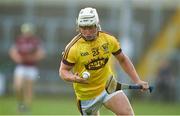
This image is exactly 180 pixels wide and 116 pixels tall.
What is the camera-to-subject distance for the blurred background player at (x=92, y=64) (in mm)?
11352

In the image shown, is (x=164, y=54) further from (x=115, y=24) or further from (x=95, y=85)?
(x=95, y=85)

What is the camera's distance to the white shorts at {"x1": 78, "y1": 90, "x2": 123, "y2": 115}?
462 inches

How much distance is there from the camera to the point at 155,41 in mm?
26484

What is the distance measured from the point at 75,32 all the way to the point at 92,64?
14.7 meters

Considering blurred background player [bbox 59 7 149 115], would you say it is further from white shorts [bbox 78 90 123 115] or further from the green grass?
the green grass

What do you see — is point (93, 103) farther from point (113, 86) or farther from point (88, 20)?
point (88, 20)

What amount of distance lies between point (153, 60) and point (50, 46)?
124 inches

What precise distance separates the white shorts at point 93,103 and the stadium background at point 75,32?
1391 centimetres

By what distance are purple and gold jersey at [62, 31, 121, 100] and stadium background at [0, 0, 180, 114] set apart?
1410 cm

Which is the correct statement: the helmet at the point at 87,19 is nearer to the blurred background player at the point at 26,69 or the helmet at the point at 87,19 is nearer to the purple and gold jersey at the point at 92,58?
the purple and gold jersey at the point at 92,58

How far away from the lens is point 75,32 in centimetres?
2622

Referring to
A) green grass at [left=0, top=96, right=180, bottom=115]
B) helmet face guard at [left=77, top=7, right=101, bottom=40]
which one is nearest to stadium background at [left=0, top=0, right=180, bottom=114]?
green grass at [left=0, top=96, right=180, bottom=115]

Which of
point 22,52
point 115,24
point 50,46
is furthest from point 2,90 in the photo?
point 22,52

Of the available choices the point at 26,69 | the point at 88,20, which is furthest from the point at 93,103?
the point at 26,69
